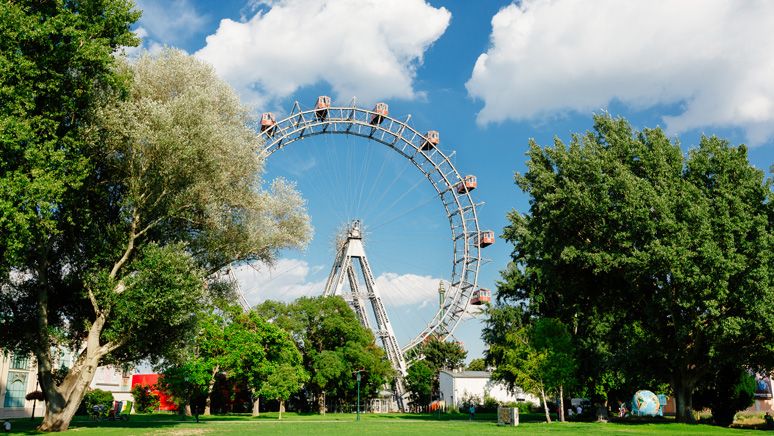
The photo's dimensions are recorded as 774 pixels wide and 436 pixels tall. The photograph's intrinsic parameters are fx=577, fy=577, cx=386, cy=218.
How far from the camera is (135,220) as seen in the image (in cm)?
2534

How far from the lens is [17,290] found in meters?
25.8

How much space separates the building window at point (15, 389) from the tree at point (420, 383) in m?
47.4

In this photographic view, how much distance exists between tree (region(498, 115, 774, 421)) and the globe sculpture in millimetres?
6657

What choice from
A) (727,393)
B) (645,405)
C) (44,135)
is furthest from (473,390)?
(44,135)

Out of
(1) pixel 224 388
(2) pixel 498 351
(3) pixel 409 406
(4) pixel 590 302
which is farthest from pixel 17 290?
(3) pixel 409 406

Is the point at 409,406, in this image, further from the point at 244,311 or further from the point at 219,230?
the point at 219,230

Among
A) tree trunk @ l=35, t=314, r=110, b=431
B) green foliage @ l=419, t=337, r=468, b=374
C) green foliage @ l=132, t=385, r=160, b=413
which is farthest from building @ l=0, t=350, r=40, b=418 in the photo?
green foliage @ l=419, t=337, r=468, b=374

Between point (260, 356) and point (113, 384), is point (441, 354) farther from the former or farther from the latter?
point (260, 356)

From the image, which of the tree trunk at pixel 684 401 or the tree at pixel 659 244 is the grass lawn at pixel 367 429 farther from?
the tree at pixel 659 244

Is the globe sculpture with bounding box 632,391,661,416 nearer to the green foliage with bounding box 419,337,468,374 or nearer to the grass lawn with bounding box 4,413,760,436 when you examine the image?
the grass lawn with bounding box 4,413,760,436

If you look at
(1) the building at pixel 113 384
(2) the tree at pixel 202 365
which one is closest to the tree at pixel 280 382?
(2) the tree at pixel 202 365

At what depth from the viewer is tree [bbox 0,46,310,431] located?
23.1 m

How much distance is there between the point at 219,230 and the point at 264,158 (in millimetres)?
4471

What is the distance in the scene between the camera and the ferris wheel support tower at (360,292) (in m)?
67.1
